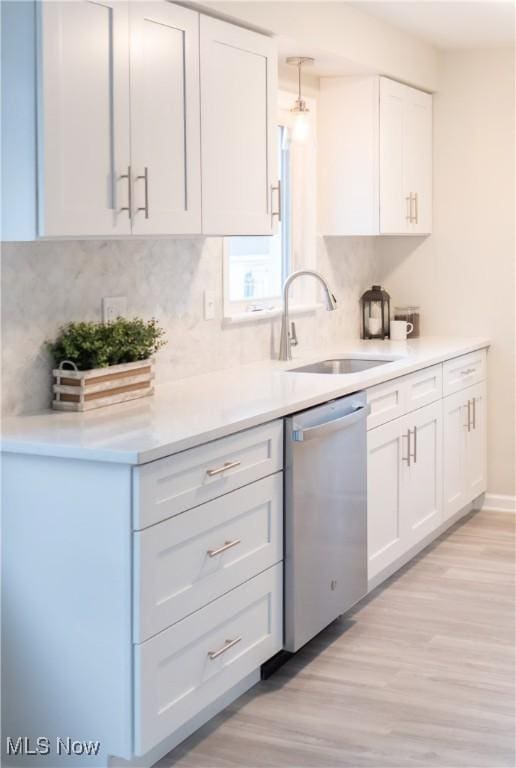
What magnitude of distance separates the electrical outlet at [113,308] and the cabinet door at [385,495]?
1067 mm

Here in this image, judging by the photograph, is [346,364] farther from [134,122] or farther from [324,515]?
[134,122]

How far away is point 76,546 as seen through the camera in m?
2.57

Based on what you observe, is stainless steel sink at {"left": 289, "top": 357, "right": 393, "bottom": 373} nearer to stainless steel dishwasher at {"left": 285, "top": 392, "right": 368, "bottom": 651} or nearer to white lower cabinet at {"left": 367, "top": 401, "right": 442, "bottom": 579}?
white lower cabinet at {"left": 367, "top": 401, "right": 442, "bottom": 579}

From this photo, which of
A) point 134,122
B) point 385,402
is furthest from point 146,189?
point 385,402

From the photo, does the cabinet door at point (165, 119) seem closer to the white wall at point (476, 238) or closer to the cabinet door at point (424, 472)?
the cabinet door at point (424, 472)

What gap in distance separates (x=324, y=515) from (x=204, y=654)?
2.59 ft

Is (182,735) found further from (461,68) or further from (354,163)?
(461,68)

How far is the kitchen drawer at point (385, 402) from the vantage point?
12.9 ft

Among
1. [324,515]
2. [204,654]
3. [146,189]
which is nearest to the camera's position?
[204,654]

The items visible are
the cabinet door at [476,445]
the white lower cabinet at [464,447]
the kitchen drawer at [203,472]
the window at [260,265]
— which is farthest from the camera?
the cabinet door at [476,445]

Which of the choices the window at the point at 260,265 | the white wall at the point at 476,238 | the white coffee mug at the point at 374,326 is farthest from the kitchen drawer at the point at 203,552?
the white wall at the point at 476,238

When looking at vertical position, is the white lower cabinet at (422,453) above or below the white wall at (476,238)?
below

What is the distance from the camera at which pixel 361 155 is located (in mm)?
4754

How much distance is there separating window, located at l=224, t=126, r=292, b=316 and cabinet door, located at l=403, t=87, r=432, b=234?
0.70 m
